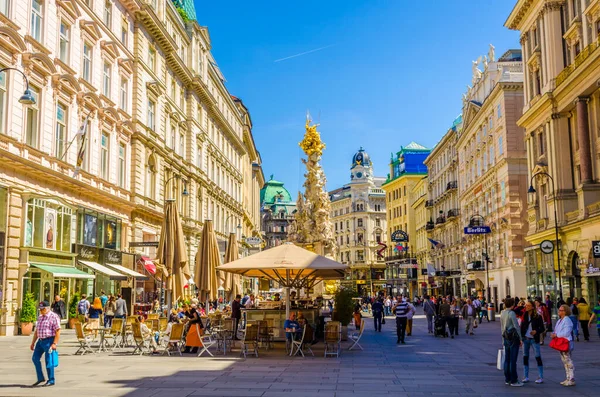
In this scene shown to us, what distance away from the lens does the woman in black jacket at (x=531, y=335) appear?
43.9 ft

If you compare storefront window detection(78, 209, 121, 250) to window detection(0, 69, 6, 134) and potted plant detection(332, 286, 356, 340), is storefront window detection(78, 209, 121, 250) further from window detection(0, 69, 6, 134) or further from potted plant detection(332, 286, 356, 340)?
potted plant detection(332, 286, 356, 340)

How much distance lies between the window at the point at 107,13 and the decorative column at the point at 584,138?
82.8 feet

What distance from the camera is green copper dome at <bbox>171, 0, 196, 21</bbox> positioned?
2101 inches

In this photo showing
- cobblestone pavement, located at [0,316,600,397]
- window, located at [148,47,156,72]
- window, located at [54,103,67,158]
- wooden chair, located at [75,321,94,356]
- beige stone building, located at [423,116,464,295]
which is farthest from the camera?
beige stone building, located at [423,116,464,295]

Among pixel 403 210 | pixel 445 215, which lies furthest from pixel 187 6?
pixel 403 210

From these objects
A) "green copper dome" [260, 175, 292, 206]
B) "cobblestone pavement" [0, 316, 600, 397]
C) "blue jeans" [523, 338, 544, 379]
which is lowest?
"cobblestone pavement" [0, 316, 600, 397]

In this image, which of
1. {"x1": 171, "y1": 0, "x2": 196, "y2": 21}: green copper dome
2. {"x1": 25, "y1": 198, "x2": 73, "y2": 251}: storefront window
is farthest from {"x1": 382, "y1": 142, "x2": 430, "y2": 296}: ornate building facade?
{"x1": 25, "y1": 198, "x2": 73, "y2": 251}: storefront window

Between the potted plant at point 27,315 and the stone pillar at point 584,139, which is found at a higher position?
the stone pillar at point 584,139

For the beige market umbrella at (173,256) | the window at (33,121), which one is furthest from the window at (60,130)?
the beige market umbrella at (173,256)

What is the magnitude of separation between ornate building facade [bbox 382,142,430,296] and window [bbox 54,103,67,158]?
72368 mm

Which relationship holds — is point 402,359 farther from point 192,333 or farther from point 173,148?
point 173,148

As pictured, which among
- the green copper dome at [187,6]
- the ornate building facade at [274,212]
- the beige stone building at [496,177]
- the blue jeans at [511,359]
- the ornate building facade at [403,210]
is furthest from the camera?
the ornate building facade at [274,212]

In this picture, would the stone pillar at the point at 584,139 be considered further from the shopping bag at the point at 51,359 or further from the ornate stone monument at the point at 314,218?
the shopping bag at the point at 51,359

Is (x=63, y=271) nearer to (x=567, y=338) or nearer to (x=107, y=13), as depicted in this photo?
(x=107, y=13)
